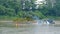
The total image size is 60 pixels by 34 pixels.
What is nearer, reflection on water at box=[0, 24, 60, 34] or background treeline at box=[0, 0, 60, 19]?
reflection on water at box=[0, 24, 60, 34]

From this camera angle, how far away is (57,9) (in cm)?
4241

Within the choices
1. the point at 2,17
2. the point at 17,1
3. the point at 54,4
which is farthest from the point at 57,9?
the point at 2,17

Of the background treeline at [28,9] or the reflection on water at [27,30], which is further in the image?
the background treeline at [28,9]

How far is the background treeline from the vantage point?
38.1 metres

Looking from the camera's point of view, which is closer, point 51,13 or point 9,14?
point 9,14

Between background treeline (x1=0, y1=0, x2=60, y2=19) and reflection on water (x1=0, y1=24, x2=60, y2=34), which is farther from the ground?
reflection on water (x1=0, y1=24, x2=60, y2=34)

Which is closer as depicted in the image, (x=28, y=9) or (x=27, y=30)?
(x=27, y=30)

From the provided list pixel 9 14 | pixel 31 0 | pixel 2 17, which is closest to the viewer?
pixel 2 17

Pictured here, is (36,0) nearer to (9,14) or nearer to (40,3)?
(40,3)

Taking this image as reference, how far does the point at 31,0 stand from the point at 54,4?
3.74 meters

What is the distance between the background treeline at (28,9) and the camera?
38125 mm

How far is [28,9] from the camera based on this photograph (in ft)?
135

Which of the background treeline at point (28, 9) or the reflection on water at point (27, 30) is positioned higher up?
the reflection on water at point (27, 30)

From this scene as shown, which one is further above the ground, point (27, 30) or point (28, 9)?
point (27, 30)
